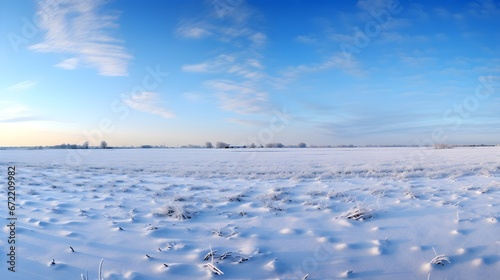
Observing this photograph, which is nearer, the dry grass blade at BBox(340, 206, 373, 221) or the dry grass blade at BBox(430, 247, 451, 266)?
the dry grass blade at BBox(430, 247, 451, 266)

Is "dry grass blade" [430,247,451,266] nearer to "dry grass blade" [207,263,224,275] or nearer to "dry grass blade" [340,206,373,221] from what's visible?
"dry grass blade" [340,206,373,221]

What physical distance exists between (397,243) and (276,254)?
2.33m

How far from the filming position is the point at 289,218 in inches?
261

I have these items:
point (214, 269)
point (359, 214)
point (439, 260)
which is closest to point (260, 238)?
point (214, 269)

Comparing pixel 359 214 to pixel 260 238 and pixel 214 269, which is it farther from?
pixel 214 269

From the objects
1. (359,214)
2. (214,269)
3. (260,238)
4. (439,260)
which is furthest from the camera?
(359,214)

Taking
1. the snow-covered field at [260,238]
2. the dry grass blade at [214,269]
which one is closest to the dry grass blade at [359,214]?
the snow-covered field at [260,238]

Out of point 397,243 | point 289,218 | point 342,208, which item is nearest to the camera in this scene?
point 397,243

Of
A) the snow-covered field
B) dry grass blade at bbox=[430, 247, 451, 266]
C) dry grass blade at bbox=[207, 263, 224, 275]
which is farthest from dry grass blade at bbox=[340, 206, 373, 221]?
dry grass blade at bbox=[207, 263, 224, 275]

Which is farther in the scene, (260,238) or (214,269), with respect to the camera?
(260,238)

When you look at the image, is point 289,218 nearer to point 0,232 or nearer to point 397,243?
point 397,243

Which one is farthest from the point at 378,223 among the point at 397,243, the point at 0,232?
the point at 0,232

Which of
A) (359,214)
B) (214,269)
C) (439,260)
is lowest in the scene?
(214,269)

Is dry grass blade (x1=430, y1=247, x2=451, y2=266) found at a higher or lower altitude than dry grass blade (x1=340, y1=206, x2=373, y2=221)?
lower
